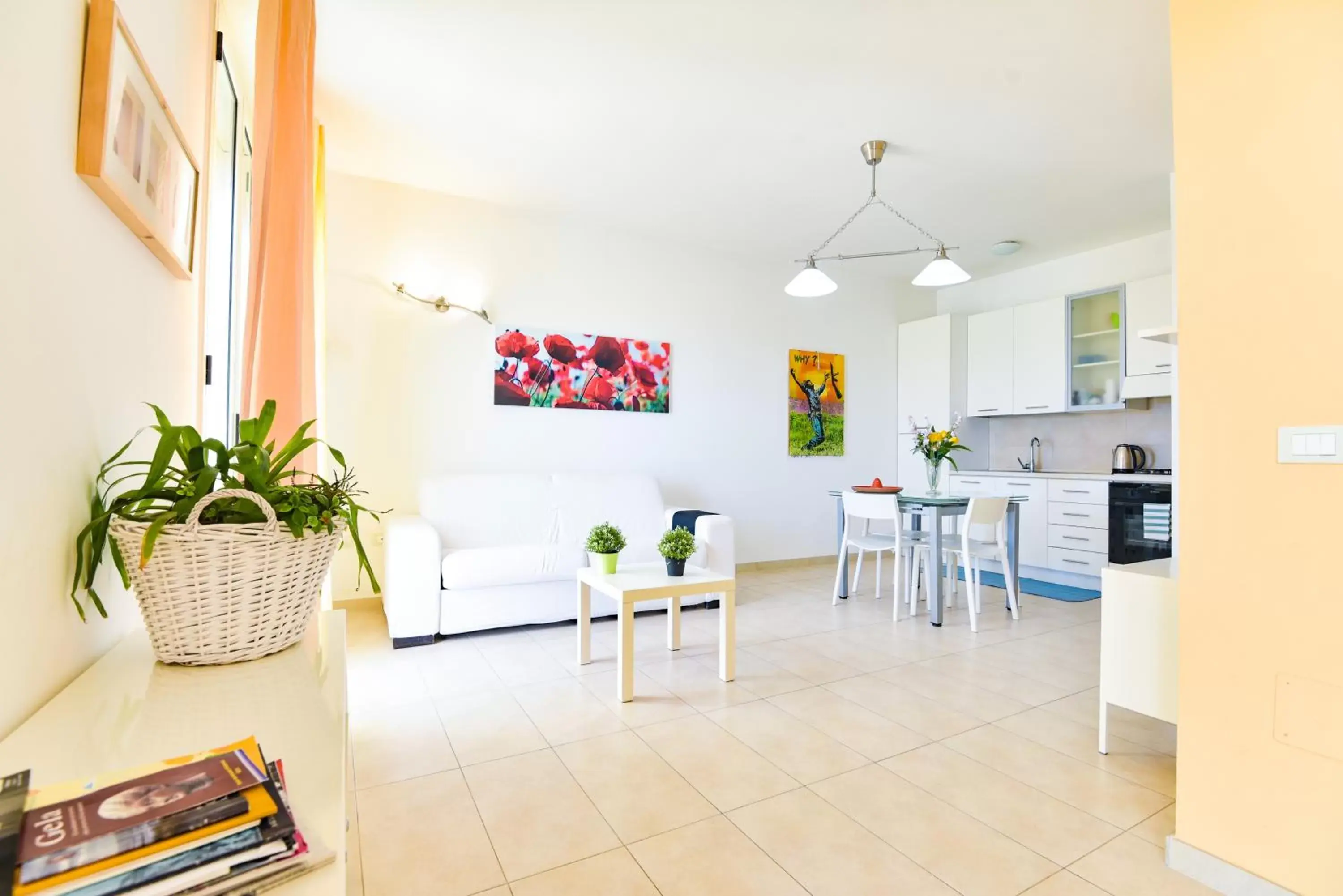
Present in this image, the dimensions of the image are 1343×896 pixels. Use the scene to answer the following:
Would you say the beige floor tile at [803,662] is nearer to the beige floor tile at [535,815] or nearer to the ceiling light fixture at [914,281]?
the beige floor tile at [535,815]

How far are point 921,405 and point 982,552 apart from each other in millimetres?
2290

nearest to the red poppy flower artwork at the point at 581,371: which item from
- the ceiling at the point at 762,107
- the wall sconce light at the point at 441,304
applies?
the wall sconce light at the point at 441,304

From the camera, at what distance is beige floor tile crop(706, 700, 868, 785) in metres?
2.07

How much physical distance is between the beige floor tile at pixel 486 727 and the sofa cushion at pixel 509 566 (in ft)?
2.90

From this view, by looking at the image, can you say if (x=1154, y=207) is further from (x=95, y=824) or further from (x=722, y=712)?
(x=95, y=824)

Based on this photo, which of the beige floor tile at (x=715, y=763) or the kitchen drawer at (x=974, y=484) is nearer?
the beige floor tile at (x=715, y=763)

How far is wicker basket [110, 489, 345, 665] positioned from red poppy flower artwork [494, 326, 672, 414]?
11.2 feet

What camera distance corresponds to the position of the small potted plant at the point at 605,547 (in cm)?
296

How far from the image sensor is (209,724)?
823 millimetres

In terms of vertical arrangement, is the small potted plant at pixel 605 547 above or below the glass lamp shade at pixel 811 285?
below

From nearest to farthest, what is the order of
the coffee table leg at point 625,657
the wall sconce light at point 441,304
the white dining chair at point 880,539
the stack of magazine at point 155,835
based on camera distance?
the stack of magazine at point 155,835, the coffee table leg at point 625,657, the white dining chair at point 880,539, the wall sconce light at point 441,304

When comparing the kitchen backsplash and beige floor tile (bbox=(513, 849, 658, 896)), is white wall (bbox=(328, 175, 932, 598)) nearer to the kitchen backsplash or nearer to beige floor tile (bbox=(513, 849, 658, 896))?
the kitchen backsplash

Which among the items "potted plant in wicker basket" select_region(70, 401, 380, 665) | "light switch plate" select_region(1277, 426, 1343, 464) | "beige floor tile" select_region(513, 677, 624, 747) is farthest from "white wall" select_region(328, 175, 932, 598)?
"light switch plate" select_region(1277, 426, 1343, 464)

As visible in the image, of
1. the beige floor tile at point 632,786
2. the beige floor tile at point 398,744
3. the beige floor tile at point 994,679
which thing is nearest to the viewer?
the beige floor tile at point 632,786
